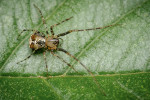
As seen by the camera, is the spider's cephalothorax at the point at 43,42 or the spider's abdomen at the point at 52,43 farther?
the spider's abdomen at the point at 52,43

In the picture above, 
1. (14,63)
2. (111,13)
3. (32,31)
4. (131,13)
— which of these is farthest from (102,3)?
(14,63)

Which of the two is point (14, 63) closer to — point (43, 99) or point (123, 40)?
point (43, 99)

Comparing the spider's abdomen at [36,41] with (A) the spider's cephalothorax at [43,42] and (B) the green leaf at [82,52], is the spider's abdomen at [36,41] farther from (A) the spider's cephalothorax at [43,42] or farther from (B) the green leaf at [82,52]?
(B) the green leaf at [82,52]

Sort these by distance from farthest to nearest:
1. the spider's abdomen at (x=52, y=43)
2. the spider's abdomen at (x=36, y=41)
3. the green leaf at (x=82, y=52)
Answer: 1. the spider's abdomen at (x=52, y=43)
2. the spider's abdomen at (x=36, y=41)
3. the green leaf at (x=82, y=52)

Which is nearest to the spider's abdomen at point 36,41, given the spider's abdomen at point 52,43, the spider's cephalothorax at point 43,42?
the spider's cephalothorax at point 43,42

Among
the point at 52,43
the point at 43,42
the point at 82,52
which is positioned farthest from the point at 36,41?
the point at 82,52

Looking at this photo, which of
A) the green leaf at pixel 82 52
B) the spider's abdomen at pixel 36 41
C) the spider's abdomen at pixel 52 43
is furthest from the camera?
the spider's abdomen at pixel 52 43
